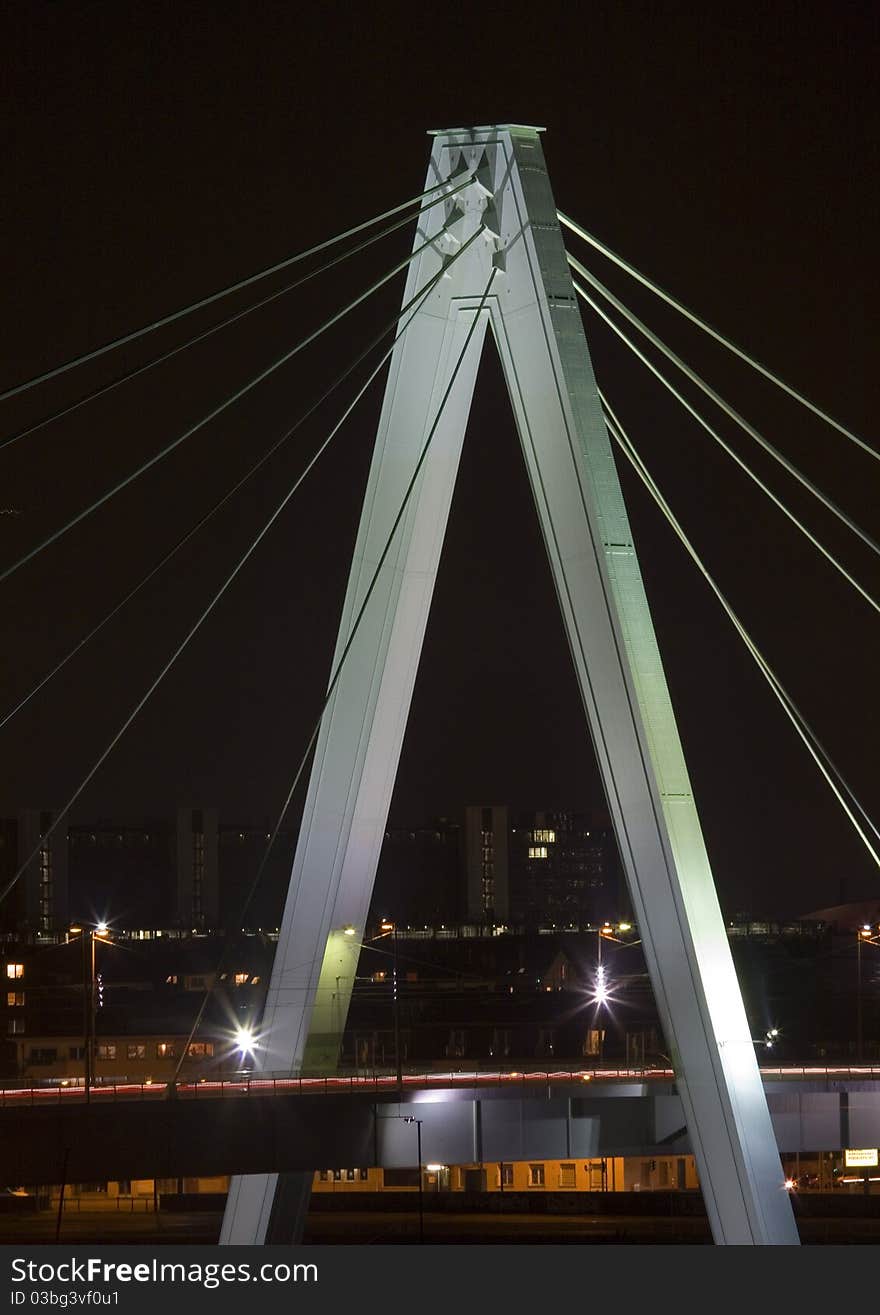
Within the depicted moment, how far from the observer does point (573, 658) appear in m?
29.0

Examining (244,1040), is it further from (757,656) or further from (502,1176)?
(502,1176)

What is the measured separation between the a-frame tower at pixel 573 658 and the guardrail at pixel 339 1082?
0.68 m

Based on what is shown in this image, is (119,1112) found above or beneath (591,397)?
beneath

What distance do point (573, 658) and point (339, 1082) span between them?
9390 millimetres

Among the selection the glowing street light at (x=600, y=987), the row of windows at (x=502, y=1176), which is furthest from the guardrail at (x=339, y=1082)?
the row of windows at (x=502, y=1176)

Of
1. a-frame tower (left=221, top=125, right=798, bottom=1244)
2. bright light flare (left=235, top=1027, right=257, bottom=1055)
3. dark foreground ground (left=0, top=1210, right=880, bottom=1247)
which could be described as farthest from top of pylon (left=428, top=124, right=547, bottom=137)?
dark foreground ground (left=0, top=1210, right=880, bottom=1247)

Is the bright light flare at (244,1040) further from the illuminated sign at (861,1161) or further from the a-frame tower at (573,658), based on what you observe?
the illuminated sign at (861,1161)

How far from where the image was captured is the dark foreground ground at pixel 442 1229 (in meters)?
58.9

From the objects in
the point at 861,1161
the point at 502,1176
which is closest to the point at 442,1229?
the point at 502,1176
